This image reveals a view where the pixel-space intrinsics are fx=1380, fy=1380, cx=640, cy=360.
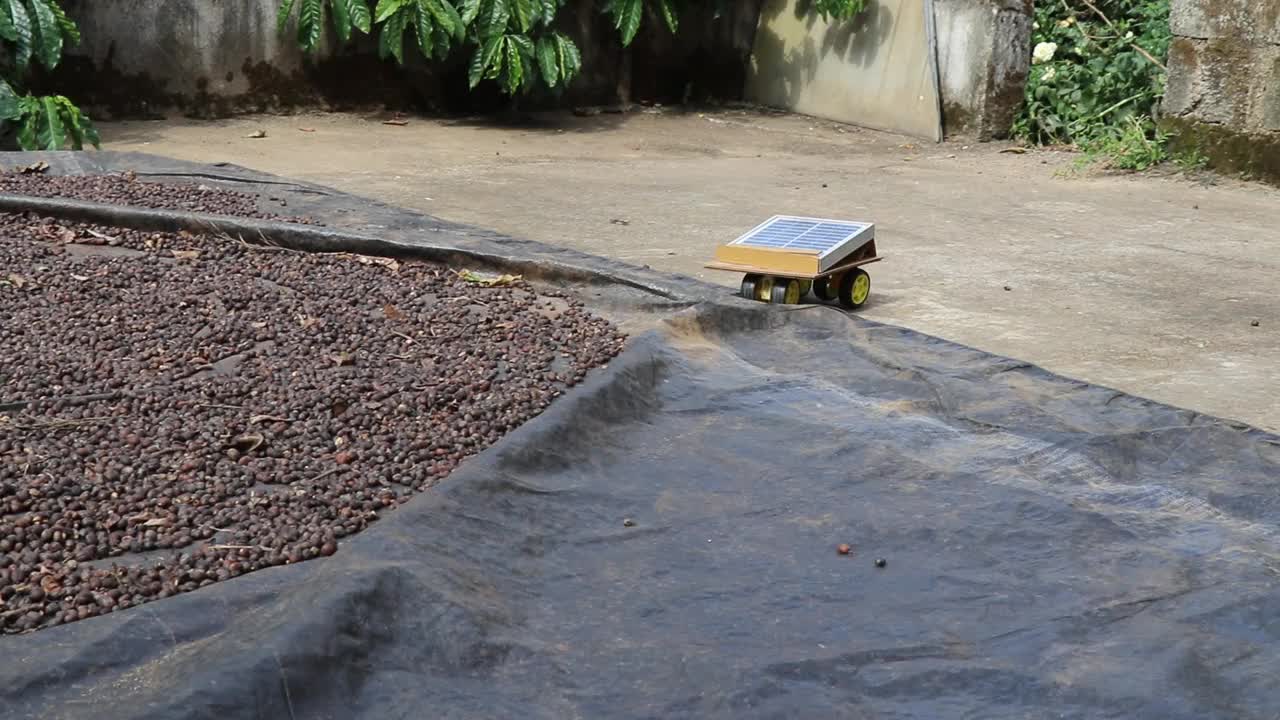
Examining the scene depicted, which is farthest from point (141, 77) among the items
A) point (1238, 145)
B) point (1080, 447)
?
point (1080, 447)

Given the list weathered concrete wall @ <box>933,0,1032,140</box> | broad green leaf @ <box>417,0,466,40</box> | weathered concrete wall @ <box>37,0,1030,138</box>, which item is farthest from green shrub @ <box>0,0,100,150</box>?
weathered concrete wall @ <box>933,0,1032,140</box>

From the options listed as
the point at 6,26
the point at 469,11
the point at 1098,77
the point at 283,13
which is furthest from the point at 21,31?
the point at 1098,77

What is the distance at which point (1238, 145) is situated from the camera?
17.6 feet

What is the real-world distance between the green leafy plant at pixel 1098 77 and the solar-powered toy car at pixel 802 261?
2.70 m

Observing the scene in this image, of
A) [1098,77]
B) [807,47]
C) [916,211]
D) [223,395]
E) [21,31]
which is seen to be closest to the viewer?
[223,395]

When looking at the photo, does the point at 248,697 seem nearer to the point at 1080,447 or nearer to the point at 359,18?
the point at 1080,447

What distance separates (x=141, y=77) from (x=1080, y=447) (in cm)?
518

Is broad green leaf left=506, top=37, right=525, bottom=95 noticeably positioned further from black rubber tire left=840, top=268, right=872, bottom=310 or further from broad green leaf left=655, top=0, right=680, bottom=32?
black rubber tire left=840, top=268, right=872, bottom=310

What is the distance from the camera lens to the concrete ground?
3146mm

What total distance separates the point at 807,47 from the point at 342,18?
2395 mm

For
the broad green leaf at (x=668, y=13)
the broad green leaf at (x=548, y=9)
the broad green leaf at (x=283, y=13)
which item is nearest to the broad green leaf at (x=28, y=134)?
the broad green leaf at (x=283, y=13)

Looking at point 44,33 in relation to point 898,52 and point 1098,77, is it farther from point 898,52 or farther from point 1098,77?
point 1098,77

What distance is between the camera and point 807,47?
715 cm

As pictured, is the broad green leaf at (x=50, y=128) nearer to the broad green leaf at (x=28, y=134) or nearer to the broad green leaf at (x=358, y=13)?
the broad green leaf at (x=28, y=134)
